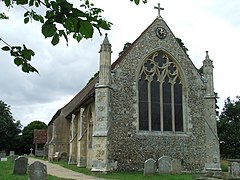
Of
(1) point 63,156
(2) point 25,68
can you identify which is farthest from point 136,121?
(2) point 25,68

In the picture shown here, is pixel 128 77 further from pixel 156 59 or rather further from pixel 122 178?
pixel 122 178

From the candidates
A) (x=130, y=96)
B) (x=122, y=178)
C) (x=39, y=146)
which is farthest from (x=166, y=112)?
(x=39, y=146)

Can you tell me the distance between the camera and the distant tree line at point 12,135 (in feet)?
168

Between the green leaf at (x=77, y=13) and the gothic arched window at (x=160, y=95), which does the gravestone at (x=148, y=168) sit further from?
the green leaf at (x=77, y=13)

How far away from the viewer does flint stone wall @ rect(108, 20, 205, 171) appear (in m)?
18.7

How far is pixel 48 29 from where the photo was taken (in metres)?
2.37

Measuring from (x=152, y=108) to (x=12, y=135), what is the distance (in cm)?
3903

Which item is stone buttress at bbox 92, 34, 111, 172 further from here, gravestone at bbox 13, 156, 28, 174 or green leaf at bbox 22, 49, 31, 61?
green leaf at bbox 22, 49, 31, 61

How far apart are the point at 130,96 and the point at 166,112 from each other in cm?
279

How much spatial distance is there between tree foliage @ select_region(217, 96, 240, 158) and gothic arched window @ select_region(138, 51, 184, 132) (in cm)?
979

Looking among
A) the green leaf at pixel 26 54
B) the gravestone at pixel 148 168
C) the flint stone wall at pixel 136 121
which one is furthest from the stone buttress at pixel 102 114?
the green leaf at pixel 26 54

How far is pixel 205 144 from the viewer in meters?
20.6

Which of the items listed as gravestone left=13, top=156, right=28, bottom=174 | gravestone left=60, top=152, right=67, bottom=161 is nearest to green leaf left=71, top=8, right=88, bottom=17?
gravestone left=13, top=156, right=28, bottom=174

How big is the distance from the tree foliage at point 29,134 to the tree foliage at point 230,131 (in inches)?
1425
